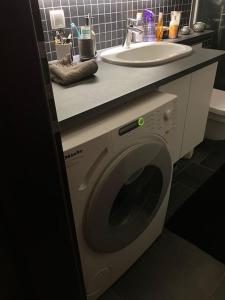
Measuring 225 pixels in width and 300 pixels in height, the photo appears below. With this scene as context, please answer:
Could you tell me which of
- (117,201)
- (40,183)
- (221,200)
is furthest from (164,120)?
(221,200)

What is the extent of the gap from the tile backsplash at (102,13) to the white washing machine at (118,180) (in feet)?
2.22

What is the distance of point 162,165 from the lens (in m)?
1.04

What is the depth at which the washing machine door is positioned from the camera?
32.6 inches

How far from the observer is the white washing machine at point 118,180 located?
773mm

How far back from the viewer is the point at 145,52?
1643mm

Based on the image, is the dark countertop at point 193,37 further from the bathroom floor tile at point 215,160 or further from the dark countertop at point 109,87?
the bathroom floor tile at point 215,160

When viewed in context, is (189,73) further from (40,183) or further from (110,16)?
(40,183)

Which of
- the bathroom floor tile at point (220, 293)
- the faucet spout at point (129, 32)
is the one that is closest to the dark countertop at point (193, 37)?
the faucet spout at point (129, 32)

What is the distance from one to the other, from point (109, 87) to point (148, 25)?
95cm

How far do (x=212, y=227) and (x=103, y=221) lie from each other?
87cm

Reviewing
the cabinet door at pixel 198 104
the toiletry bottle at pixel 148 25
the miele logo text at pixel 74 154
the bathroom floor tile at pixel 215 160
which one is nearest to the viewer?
the miele logo text at pixel 74 154

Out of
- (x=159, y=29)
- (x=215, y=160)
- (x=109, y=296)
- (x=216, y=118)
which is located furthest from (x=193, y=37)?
(x=109, y=296)

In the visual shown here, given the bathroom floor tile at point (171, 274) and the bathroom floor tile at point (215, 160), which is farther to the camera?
the bathroom floor tile at point (215, 160)

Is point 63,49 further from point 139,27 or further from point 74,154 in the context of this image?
point 74,154
